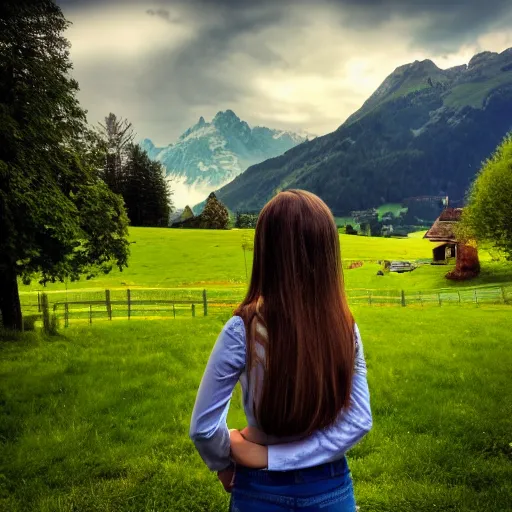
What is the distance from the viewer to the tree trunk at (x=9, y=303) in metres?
9.42

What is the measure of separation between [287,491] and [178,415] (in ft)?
15.0

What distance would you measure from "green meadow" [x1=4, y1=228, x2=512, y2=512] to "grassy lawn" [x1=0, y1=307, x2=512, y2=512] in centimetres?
2

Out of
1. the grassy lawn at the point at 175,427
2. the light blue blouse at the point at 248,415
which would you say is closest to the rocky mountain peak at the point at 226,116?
the grassy lawn at the point at 175,427

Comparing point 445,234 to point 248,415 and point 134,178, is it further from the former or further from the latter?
point 248,415

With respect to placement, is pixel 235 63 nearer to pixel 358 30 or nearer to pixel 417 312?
pixel 358 30

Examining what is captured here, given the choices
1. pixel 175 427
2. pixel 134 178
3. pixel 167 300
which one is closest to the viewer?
pixel 175 427

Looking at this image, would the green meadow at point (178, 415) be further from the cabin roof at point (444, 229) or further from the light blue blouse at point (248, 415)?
the cabin roof at point (444, 229)

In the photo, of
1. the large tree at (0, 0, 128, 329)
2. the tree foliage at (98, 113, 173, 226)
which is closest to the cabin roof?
the tree foliage at (98, 113, 173, 226)

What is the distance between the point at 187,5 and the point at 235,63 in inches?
109

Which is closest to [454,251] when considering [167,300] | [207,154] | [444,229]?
[444,229]

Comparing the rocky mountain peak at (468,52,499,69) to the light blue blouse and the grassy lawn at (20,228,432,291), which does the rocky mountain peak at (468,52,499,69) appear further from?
the light blue blouse

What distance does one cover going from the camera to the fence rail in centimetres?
1092

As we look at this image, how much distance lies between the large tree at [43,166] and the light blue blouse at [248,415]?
7290 millimetres

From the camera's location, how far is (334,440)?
5.22 ft
